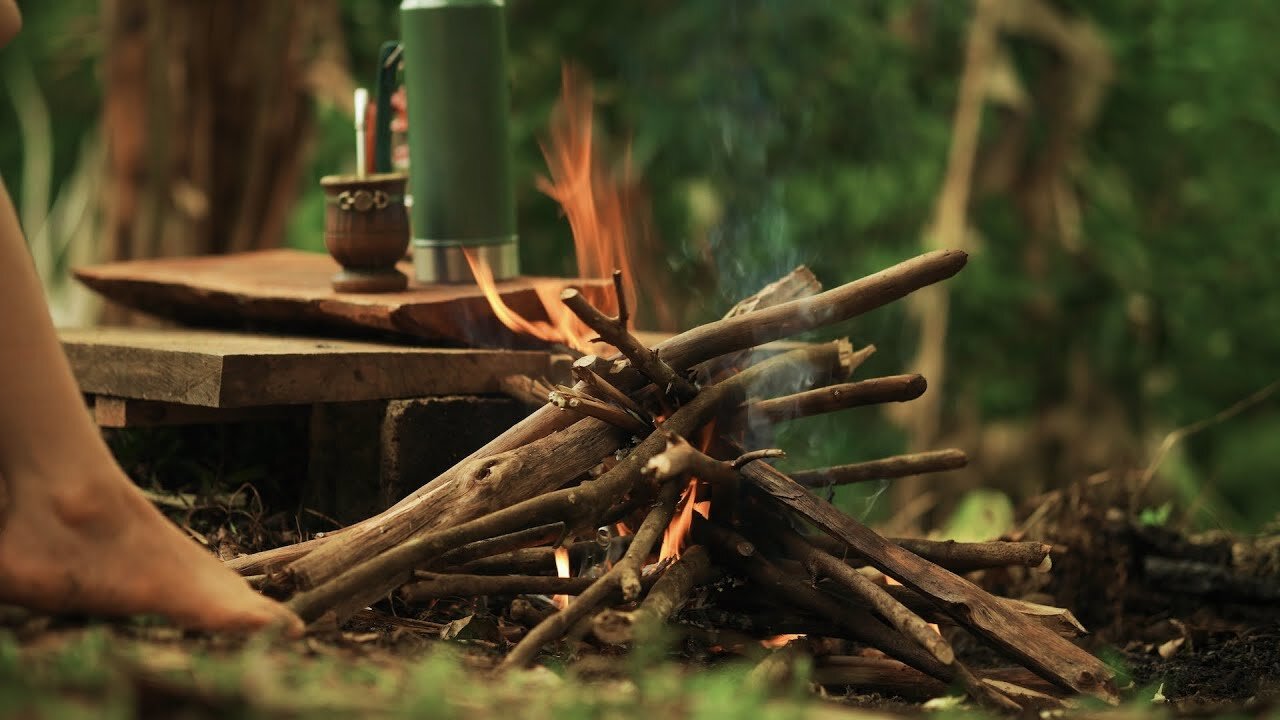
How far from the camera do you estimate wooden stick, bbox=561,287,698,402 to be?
264cm

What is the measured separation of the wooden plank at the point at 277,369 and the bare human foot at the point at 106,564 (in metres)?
0.85

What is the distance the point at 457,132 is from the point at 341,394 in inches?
36.0

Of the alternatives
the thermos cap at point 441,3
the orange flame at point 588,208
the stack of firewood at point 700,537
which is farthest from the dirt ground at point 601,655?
the thermos cap at point 441,3

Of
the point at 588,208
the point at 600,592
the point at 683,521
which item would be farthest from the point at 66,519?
the point at 588,208

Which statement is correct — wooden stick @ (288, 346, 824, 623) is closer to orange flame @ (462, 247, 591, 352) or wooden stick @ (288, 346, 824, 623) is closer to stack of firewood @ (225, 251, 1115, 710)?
stack of firewood @ (225, 251, 1115, 710)

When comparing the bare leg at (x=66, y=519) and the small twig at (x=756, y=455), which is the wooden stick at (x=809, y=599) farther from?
the bare leg at (x=66, y=519)

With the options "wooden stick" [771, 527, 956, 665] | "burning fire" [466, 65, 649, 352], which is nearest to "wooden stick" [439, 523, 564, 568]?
"wooden stick" [771, 527, 956, 665]

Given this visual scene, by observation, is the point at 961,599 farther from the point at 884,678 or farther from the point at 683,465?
the point at 683,465

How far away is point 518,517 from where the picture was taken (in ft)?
8.44

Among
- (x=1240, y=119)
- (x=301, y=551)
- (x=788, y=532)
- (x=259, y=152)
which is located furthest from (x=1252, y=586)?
(x=1240, y=119)

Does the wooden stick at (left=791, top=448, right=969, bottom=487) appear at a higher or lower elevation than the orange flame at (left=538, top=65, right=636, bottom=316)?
lower

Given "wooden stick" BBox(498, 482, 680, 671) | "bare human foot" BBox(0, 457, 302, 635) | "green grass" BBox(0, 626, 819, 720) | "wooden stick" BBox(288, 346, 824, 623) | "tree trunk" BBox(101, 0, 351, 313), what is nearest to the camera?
"green grass" BBox(0, 626, 819, 720)

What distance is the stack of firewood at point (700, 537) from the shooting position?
2.54 metres

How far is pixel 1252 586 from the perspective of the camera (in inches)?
138
